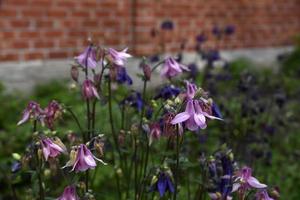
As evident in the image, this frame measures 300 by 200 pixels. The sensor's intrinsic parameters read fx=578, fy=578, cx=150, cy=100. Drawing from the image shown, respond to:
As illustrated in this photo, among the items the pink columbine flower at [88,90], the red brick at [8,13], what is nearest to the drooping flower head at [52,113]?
the pink columbine flower at [88,90]

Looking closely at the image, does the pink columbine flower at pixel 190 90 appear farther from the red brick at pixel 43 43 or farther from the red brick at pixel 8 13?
the red brick at pixel 43 43

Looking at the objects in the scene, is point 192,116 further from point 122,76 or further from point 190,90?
point 122,76

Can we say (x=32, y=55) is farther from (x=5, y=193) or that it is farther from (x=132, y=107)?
(x=132, y=107)

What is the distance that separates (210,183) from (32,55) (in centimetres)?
355

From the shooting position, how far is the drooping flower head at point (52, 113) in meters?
2.34

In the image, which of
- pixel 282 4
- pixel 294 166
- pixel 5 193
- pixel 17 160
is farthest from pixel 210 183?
pixel 282 4

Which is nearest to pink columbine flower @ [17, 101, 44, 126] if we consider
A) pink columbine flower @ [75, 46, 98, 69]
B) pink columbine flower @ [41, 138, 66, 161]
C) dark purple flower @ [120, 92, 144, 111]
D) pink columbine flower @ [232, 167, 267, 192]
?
pink columbine flower @ [41, 138, 66, 161]

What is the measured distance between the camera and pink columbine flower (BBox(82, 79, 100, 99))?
95.3 inches

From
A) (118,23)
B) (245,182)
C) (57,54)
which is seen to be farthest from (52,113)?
(118,23)

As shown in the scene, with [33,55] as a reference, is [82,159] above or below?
above

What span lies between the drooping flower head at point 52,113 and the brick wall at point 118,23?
2324 mm

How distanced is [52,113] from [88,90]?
7.2 inches

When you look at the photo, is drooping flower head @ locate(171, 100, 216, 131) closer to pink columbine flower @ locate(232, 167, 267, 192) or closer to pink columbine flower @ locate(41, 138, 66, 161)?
pink columbine flower @ locate(232, 167, 267, 192)

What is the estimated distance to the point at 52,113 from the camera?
7.70ft
